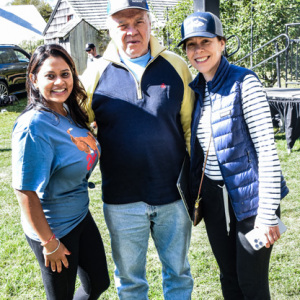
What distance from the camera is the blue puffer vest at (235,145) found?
1.92 meters

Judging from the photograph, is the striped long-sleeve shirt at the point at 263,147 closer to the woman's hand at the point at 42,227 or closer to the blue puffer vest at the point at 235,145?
the blue puffer vest at the point at 235,145

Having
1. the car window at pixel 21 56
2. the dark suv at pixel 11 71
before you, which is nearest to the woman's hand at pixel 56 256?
the dark suv at pixel 11 71

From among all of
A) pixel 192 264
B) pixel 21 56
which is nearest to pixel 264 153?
pixel 192 264

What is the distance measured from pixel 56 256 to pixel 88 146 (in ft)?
1.99

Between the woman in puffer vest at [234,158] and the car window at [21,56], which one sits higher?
the car window at [21,56]

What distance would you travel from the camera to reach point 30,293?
10.1 ft

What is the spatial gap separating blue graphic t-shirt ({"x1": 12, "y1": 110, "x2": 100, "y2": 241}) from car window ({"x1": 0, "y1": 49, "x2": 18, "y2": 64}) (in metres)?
12.8

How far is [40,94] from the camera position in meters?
2.05

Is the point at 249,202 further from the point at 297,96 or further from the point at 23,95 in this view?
the point at 23,95

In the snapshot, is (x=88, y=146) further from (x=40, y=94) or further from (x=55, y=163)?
(x=40, y=94)

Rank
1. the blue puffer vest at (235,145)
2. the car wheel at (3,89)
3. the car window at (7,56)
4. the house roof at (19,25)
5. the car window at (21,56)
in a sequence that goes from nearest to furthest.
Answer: the blue puffer vest at (235,145)
the car wheel at (3,89)
the car window at (7,56)
the car window at (21,56)
the house roof at (19,25)

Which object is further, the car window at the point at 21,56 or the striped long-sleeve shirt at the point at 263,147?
the car window at the point at 21,56

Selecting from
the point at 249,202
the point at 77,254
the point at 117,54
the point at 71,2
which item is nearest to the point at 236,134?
the point at 249,202

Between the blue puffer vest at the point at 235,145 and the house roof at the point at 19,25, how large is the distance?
86.7ft
